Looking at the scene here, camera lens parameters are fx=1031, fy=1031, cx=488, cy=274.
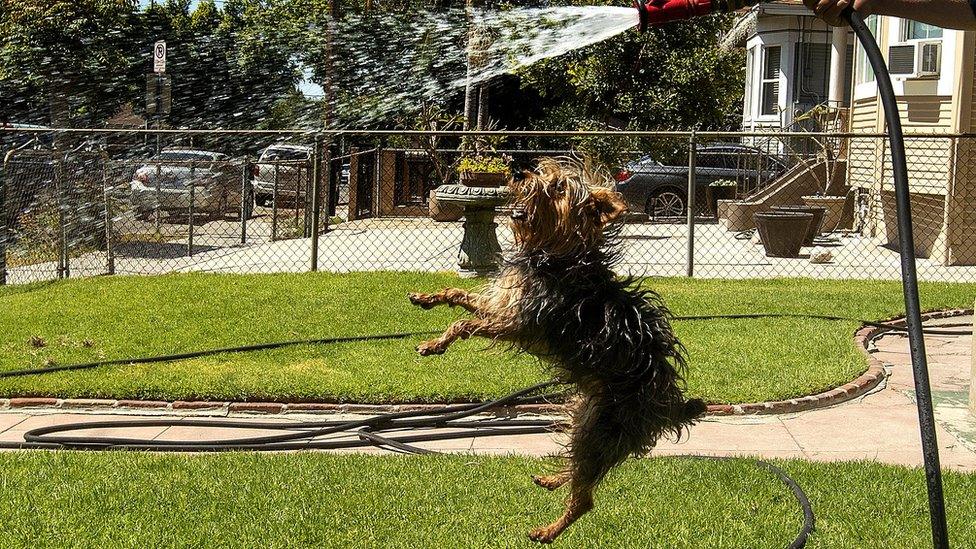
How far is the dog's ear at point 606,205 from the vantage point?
287 cm

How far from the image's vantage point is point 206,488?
538 centimetres

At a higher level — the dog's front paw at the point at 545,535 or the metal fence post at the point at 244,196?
the metal fence post at the point at 244,196

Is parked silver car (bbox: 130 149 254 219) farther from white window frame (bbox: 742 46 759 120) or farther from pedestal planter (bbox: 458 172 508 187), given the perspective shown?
Result: white window frame (bbox: 742 46 759 120)

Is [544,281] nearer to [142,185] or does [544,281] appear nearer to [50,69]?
[142,185]

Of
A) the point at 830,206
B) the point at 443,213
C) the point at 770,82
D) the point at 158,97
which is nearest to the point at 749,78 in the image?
the point at 770,82

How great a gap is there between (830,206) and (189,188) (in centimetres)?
1161

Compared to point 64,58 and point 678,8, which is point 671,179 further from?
point 678,8

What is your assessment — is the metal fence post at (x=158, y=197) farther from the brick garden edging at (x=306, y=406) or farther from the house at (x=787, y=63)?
the house at (x=787, y=63)

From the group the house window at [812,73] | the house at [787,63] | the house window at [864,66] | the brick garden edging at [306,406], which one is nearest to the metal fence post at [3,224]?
the brick garden edging at [306,406]

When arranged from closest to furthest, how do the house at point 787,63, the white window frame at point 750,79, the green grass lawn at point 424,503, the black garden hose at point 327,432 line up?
the green grass lawn at point 424,503 < the black garden hose at point 327,432 < the house at point 787,63 < the white window frame at point 750,79

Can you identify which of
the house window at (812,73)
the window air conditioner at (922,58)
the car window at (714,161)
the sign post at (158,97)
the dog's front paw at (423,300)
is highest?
the house window at (812,73)

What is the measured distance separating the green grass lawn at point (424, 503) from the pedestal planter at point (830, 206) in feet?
45.8

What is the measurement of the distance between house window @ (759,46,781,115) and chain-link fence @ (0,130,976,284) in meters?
8.11

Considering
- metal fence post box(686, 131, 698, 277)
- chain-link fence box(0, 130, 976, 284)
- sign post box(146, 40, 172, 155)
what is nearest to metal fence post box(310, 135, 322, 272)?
chain-link fence box(0, 130, 976, 284)
